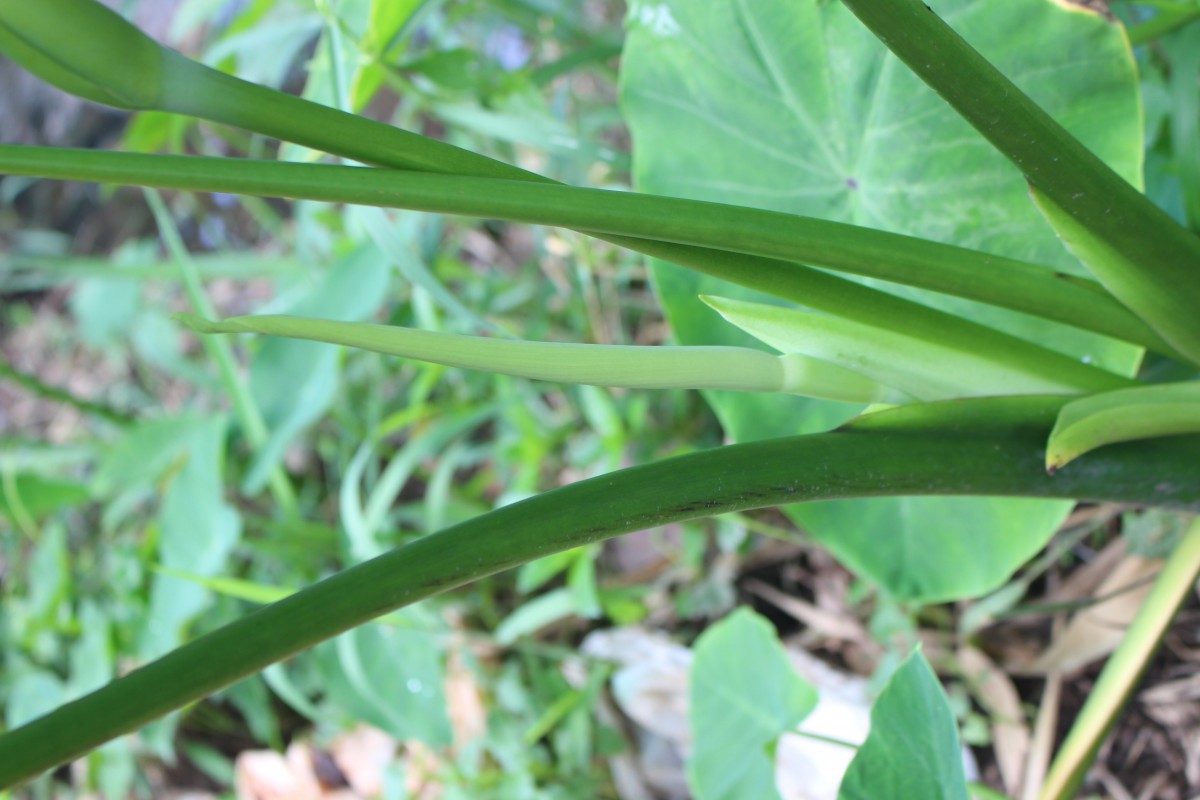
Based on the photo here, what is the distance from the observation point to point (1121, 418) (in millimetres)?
439

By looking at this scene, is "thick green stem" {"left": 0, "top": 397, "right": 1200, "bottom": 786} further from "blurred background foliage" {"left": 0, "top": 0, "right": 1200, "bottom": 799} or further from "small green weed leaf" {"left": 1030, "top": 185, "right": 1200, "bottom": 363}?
"blurred background foliage" {"left": 0, "top": 0, "right": 1200, "bottom": 799}

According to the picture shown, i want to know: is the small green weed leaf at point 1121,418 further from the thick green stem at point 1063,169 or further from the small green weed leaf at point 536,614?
the small green weed leaf at point 536,614

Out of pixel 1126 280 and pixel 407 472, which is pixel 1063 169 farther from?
pixel 407 472

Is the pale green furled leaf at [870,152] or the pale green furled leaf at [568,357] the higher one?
the pale green furled leaf at [870,152]

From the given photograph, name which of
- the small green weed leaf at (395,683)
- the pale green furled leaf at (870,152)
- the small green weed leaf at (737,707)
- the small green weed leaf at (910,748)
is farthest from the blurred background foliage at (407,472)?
the small green weed leaf at (910,748)

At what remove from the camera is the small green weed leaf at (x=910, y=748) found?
47 centimetres

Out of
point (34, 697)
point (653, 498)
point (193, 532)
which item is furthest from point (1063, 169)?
point (34, 697)

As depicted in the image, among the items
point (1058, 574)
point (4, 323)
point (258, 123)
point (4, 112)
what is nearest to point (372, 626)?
point (1058, 574)

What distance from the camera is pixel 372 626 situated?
1093mm

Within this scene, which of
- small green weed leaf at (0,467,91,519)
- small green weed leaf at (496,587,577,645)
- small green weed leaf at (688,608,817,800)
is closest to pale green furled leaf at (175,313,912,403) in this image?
small green weed leaf at (688,608,817,800)

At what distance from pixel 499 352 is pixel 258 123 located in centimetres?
12

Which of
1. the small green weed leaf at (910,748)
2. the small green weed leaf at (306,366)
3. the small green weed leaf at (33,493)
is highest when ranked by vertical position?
the small green weed leaf at (33,493)

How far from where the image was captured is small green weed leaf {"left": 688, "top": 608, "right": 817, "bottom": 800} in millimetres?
774

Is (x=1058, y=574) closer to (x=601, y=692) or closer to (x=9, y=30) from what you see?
(x=601, y=692)
